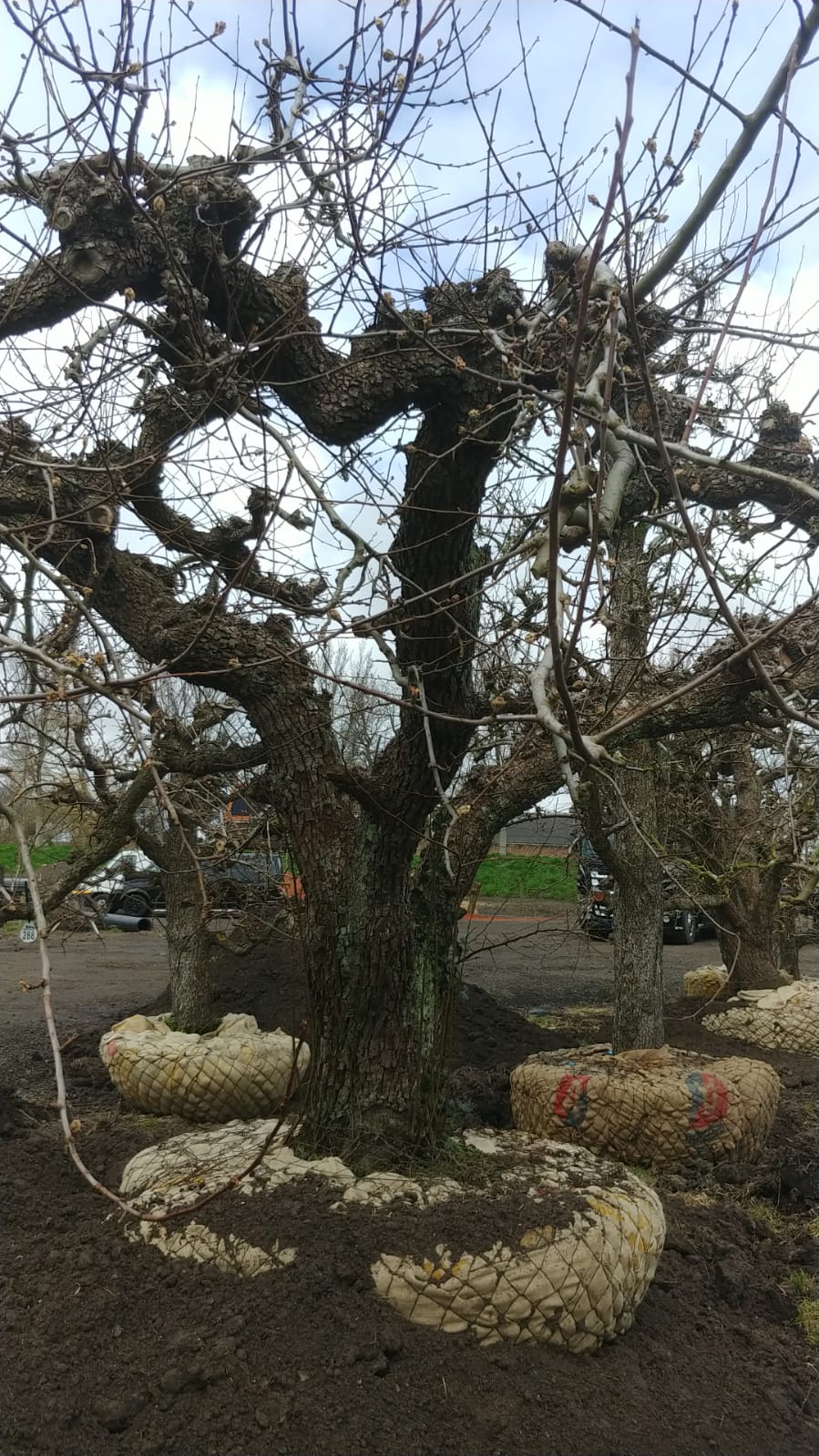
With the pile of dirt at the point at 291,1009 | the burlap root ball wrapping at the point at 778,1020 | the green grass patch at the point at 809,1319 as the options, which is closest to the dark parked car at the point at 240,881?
the pile of dirt at the point at 291,1009

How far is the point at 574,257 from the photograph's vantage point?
2951 millimetres

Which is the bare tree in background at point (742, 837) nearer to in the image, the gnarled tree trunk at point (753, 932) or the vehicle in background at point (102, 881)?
the gnarled tree trunk at point (753, 932)

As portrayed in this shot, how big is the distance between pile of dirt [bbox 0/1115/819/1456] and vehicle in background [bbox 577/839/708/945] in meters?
1.65

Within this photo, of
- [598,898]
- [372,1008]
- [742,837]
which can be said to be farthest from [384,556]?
[742,837]

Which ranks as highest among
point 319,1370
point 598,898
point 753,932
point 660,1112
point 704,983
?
point 598,898

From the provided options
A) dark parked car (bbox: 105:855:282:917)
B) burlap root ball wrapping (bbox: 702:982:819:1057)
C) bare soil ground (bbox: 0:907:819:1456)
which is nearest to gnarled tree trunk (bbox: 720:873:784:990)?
burlap root ball wrapping (bbox: 702:982:819:1057)

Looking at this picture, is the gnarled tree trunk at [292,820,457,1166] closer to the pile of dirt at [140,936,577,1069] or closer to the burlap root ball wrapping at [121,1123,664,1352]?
the burlap root ball wrapping at [121,1123,664,1352]

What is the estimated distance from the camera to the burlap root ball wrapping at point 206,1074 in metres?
4.76

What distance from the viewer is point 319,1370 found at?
7.70ft

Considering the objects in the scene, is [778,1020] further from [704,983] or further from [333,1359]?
[333,1359]

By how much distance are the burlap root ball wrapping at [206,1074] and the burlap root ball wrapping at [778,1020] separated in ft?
13.1

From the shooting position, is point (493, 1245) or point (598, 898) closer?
point (493, 1245)

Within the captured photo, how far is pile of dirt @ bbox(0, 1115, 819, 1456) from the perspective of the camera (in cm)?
221

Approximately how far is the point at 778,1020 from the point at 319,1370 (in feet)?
19.0
